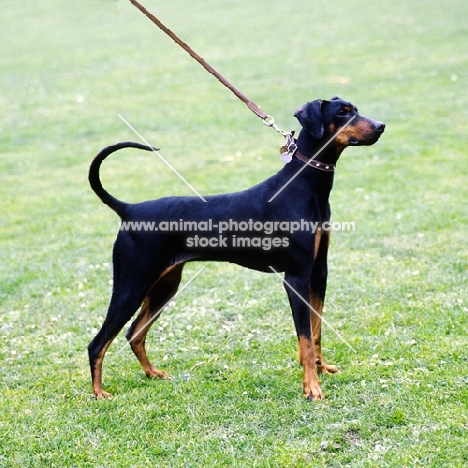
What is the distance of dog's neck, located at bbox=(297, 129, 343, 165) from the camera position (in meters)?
4.48

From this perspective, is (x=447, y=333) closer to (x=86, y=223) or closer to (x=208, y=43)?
(x=86, y=223)

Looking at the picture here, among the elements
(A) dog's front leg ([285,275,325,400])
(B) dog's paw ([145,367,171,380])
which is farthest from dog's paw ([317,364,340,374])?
(B) dog's paw ([145,367,171,380])

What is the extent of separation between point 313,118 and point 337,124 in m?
0.17

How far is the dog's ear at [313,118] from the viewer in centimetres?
439

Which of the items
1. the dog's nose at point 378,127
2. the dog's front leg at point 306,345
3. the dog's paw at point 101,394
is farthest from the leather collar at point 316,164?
the dog's paw at point 101,394

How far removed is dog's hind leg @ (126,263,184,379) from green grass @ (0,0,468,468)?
0.36 ft

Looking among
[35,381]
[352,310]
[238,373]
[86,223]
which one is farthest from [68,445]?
[86,223]

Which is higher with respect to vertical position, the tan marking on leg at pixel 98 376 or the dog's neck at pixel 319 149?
the dog's neck at pixel 319 149

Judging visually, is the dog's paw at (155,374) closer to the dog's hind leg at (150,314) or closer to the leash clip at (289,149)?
the dog's hind leg at (150,314)

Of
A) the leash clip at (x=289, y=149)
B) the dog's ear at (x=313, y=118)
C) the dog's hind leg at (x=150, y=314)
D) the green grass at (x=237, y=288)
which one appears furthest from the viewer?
the dog's hind leg at (x=150, y=314)

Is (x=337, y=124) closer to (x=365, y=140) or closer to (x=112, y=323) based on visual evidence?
(x=365, y=140)

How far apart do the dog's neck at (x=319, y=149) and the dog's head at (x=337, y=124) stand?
0.09 ft

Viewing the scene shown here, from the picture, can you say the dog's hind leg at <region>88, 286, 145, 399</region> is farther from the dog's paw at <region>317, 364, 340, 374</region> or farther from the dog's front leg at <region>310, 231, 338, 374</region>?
the dog's paw at <region>317, 364, 340, 374</region>

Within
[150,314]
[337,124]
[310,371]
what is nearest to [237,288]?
[150,314]
